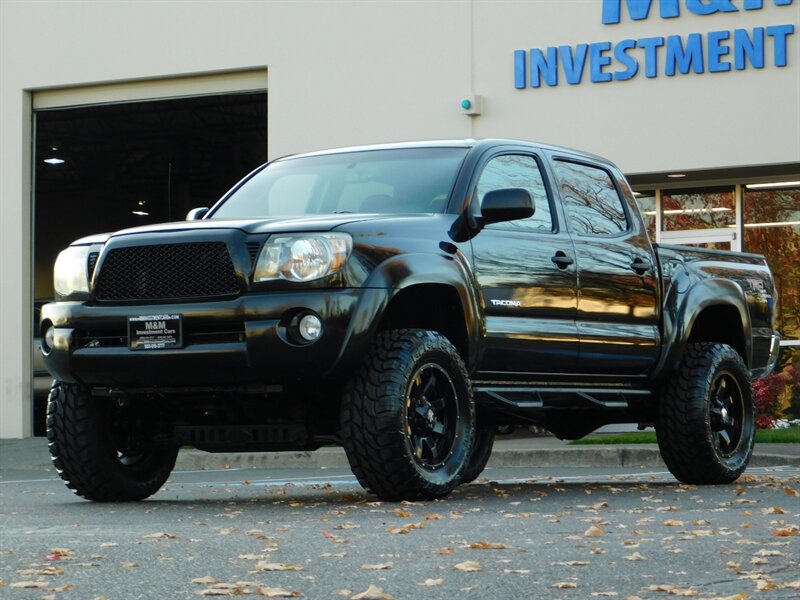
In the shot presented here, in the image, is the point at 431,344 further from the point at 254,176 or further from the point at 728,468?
the point at 728,468

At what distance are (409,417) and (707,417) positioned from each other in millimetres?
2677

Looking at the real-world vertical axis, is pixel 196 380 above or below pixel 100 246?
below

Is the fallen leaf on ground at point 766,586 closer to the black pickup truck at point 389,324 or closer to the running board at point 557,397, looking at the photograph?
the black pickup truck at point 389,324

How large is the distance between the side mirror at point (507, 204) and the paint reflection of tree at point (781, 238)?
1116 cm

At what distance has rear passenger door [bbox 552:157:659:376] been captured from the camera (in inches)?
380

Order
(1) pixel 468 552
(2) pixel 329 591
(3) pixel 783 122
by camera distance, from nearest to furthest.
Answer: (2) pixel 329 591, (1) pixel 468 552, (3) pixel 783 122

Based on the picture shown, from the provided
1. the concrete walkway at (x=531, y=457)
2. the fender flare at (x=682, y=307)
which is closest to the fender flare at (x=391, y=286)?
the fender flare at (x=682, y=307)

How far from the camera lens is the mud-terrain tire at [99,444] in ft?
29.0

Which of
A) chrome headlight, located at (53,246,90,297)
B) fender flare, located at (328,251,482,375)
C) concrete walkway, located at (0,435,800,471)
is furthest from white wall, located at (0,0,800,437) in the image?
chrome headlight, located at (53,246,90,297)

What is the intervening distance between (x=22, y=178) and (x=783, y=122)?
9673mm

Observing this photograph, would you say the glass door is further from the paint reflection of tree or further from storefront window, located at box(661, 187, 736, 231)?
the paint reflection of tree

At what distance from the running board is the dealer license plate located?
168 centimetres

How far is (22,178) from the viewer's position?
70.6ft

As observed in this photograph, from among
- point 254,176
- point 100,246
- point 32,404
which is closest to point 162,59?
point 32,404
